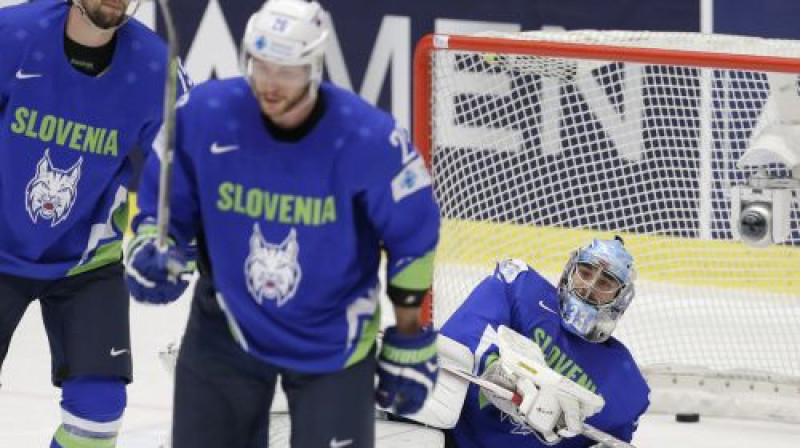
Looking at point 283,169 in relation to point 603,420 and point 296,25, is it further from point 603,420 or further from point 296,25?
point 603,420

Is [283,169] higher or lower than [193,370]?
higher

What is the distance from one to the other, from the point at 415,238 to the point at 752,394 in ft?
10.4

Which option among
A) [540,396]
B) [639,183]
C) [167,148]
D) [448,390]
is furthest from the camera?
[639,183]

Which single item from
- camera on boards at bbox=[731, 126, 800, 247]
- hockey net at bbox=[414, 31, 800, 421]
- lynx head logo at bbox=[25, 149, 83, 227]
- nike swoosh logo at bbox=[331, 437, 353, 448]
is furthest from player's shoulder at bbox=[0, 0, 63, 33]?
camera on boards at bbox=[731, 126, 800, 247]

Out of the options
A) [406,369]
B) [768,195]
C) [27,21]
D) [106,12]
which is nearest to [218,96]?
[406,369]

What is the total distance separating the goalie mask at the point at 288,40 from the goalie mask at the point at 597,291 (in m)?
1.74

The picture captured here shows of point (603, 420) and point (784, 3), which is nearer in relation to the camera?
point (603, 420)

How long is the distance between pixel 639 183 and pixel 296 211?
3.37 metres

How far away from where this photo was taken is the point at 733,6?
8203 millimetres

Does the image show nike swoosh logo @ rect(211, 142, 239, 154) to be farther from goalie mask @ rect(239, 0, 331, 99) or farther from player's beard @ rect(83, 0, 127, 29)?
player's beard @ rect(83, 0, 127, 29)

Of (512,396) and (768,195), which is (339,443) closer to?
(512,396)

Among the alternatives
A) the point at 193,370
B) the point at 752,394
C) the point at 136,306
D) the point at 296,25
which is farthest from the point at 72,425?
the point at 136,306

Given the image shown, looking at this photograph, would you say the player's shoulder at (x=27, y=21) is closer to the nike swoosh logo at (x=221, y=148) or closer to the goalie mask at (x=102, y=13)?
the goalie mask at (x=102, y=13)

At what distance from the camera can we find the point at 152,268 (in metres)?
3.66
